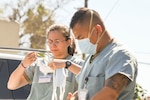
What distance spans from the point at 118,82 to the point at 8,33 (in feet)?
50.4

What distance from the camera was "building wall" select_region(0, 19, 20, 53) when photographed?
1744cm

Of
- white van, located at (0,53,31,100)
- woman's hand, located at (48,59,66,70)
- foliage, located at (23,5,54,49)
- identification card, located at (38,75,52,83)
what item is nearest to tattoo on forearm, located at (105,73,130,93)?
woman's hand, located at (48,59,66,70)

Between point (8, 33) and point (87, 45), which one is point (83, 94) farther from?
point (8, 33)

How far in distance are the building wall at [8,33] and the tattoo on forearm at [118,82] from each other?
14892 millimetres

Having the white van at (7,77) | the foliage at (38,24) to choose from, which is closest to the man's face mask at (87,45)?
the white van at (7,77)

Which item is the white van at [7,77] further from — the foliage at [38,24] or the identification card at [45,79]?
the foliage at [38,24]

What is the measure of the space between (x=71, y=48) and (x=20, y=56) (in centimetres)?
157

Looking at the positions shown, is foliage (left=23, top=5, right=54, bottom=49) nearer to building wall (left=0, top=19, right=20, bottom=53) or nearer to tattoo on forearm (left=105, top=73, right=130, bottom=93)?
building wall (left=0, top=19, right=20, bottom=53)

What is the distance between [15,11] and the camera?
944 inches

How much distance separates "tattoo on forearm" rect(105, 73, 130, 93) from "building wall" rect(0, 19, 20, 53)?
48.9ft

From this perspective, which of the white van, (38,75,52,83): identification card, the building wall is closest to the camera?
(38,75,52,83): identification card

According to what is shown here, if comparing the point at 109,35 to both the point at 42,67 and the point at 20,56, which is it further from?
the point at 20,56

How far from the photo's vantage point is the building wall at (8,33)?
1744 cm

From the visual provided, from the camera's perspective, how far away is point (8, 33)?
1770cm
